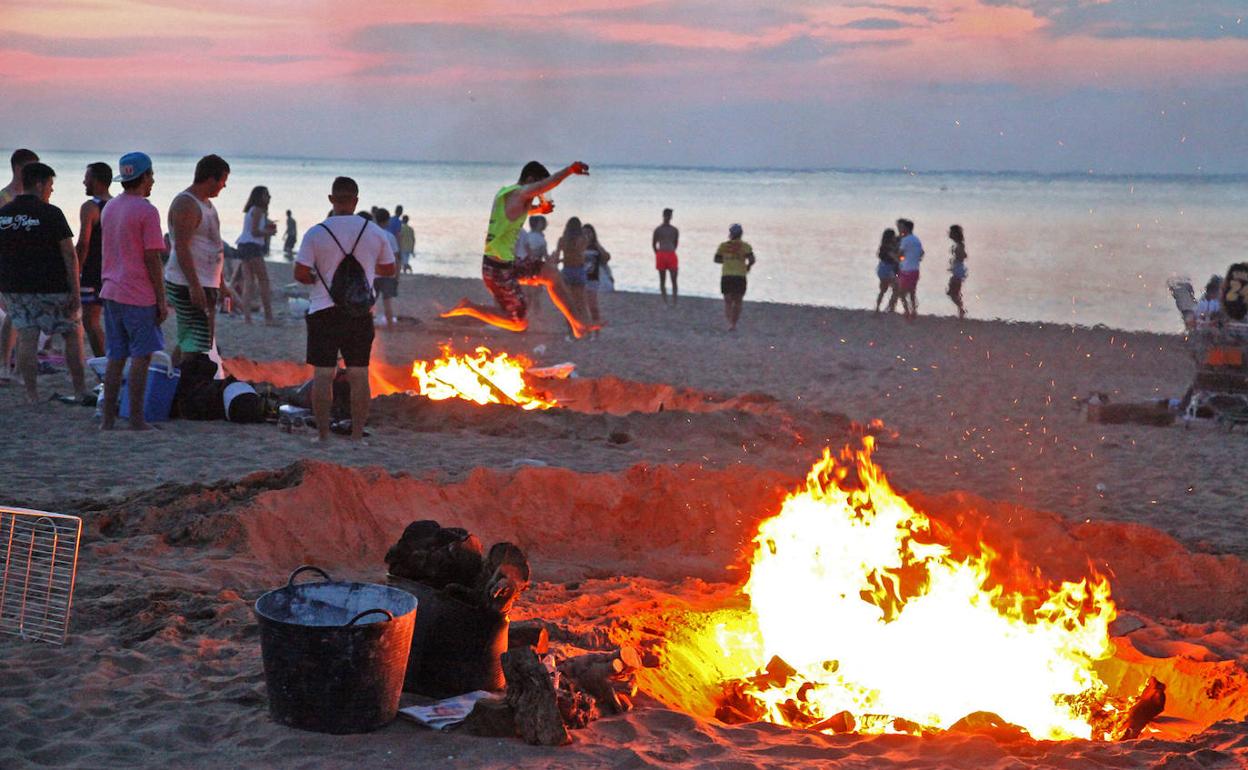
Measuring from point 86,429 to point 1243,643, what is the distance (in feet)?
25.3

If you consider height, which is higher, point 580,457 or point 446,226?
point 446,226

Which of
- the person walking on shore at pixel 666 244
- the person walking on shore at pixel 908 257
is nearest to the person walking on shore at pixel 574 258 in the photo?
the person walking on shore at pixel 666 244

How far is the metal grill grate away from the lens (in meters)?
5.09

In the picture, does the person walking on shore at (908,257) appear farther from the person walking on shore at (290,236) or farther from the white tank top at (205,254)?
the person walking on shore at (290,236)

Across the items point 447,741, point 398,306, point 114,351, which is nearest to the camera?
point 447,741

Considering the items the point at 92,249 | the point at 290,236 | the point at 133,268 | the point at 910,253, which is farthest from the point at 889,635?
the point at 290,236

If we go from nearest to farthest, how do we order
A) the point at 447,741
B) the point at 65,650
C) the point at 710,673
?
the point at 447,741
the point at 65,650
the point at 710,673

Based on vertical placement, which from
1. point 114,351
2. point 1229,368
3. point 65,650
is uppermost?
point 1229,368

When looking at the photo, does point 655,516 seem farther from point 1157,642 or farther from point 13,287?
point 13,287

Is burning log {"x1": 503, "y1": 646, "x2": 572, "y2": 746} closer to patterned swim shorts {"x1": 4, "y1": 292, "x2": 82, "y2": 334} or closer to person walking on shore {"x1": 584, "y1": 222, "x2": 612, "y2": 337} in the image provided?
patterned swim shorts {"x1": 4, "y1": 292, "x2": 82, "y2": 334}

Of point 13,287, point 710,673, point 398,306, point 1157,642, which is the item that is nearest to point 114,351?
point 13,287

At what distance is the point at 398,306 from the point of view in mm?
22734

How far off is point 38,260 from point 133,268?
1458mm

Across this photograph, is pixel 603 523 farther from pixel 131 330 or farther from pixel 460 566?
pixel 131 330
